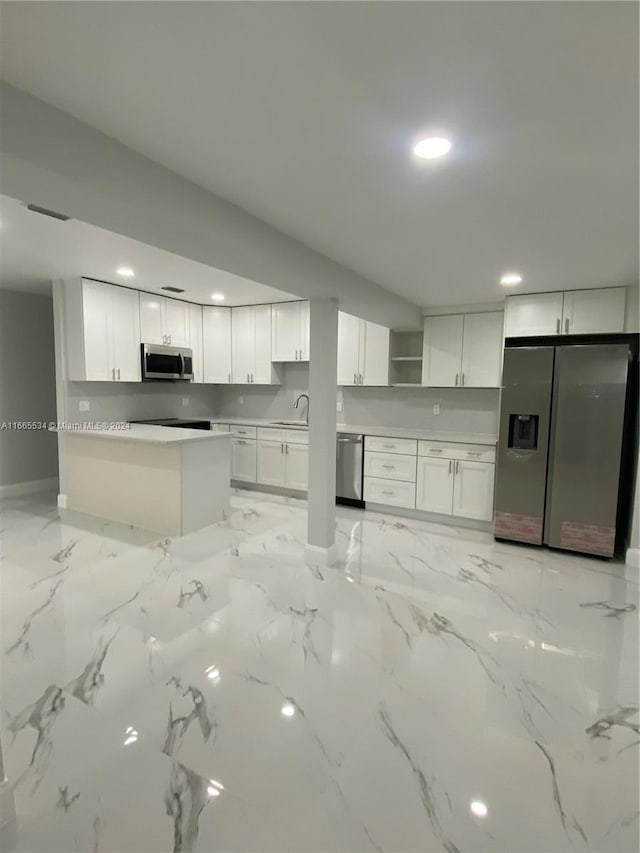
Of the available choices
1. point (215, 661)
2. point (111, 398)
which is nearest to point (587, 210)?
point (215, 661)

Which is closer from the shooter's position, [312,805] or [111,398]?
[312,805]

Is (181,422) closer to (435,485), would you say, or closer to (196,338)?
(196,338)

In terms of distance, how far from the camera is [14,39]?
1122mm

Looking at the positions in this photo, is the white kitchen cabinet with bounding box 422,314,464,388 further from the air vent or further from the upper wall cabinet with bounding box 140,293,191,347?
the air vent

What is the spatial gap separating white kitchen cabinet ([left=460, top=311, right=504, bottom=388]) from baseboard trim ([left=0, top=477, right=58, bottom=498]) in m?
5.35

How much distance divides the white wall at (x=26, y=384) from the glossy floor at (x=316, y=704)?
236 cm

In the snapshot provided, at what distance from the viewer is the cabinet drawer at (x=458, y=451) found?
421 cm

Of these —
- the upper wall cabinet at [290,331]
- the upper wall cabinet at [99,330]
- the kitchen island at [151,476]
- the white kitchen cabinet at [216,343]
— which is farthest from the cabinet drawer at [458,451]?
the upper wall cabinet at [99,330]

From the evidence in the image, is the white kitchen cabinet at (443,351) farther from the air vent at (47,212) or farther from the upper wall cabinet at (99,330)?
the air vent at (47,212)

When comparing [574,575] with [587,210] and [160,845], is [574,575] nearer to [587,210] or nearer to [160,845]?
[587,210]

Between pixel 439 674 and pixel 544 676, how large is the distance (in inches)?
21.2

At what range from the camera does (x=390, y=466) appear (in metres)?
4.71

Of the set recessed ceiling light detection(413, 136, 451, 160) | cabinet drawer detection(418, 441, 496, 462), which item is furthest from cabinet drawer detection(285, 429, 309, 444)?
recessed ceiling light detection(413, 136, 451, 160)

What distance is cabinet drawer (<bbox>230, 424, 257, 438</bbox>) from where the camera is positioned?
5.59 metres
